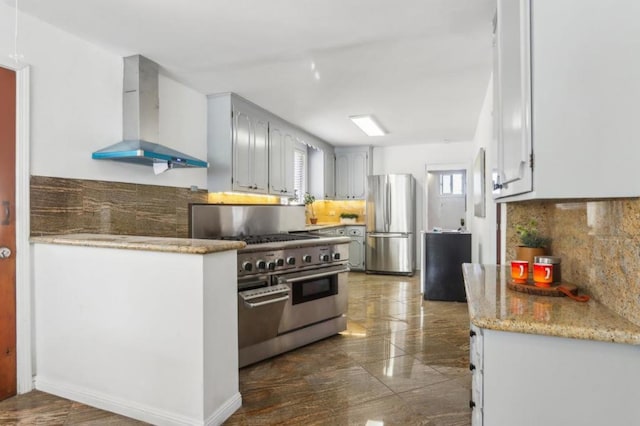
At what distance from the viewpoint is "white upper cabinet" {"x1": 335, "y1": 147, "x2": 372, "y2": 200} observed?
7301mm

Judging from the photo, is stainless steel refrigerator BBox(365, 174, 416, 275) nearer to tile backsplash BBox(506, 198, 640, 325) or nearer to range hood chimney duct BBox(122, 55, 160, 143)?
range hood chimney duct BBox(122, 55, 160, 143)

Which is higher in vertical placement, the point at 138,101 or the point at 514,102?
the point at 138,101

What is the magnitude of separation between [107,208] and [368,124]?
367cm

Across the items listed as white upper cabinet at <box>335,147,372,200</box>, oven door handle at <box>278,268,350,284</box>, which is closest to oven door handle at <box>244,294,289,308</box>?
oven door handle at <box>278,268,350,284</box>

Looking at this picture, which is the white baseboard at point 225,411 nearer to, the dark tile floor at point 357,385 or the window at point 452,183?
the dark tile floor at point 357,385

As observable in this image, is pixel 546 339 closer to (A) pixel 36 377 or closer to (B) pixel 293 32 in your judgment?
(B) pixel 293 32

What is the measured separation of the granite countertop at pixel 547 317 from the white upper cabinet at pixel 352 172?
18.9 ft

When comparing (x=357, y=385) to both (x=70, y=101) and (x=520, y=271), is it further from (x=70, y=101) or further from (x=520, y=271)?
(x=70, y=101)

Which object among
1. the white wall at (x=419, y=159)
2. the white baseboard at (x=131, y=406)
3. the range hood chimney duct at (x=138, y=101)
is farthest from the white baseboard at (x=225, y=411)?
the white wall at (x=419, y=159)

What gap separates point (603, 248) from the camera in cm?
138

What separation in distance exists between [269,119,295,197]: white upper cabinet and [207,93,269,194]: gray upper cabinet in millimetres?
477

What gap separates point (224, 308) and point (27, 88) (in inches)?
75.6

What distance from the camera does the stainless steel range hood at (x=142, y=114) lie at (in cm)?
301

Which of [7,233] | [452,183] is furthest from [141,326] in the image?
[452,183]
